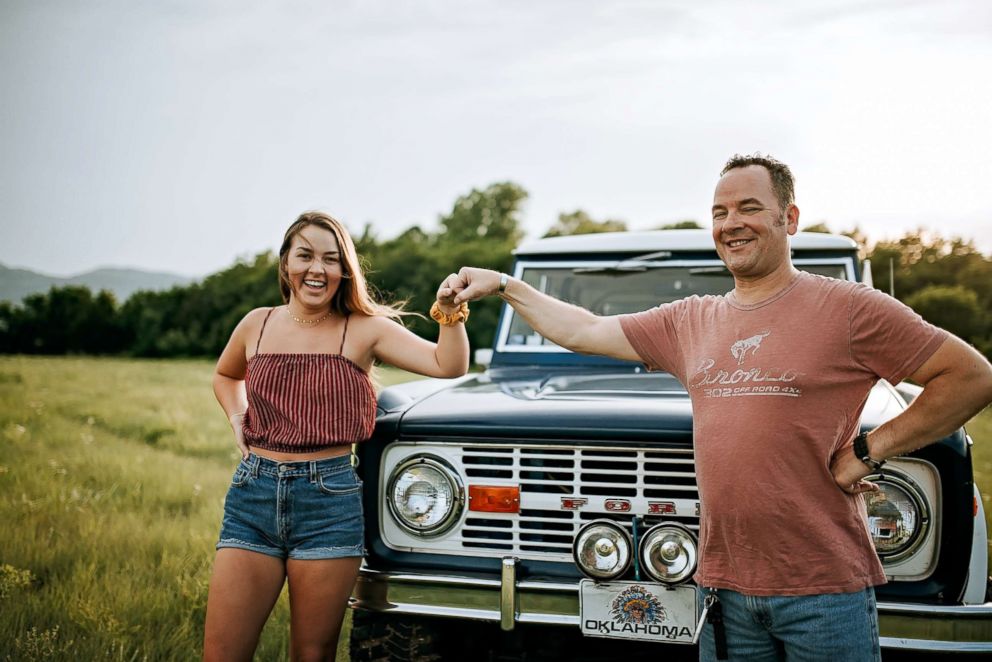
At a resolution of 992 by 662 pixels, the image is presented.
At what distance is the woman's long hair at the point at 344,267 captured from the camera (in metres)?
2.50

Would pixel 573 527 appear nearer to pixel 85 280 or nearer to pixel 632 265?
pixel 632 265

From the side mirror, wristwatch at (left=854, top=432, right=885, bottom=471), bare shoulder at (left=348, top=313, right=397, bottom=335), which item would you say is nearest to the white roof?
the side mirror

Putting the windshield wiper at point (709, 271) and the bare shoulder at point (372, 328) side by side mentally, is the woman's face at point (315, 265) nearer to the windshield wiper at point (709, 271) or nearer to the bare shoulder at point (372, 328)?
the bare shoulder at point (372, 328)

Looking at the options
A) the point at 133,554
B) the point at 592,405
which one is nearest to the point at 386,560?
the point at 592,405

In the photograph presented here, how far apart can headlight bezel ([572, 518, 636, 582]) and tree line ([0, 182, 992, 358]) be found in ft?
2.85

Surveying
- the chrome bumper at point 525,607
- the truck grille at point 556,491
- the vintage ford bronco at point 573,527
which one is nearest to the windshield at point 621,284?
the vintage ford bronco at point 573,527

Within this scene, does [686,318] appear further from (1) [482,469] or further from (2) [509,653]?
(2) [509,653]

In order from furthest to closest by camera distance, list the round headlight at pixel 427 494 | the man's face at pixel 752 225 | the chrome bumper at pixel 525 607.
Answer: the round headlight at pixel 427 494 < the chrome bumper at pixel 525 607 < the man's face at pixel 752 225

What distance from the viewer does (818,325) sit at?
6.02 feet

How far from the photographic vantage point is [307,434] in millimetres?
2338

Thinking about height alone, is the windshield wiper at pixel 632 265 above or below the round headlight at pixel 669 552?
above

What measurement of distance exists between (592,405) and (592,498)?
292mm

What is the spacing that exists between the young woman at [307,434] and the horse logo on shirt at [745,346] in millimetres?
843

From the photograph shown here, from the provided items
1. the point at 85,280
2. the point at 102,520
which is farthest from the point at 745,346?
the point at 85,280
